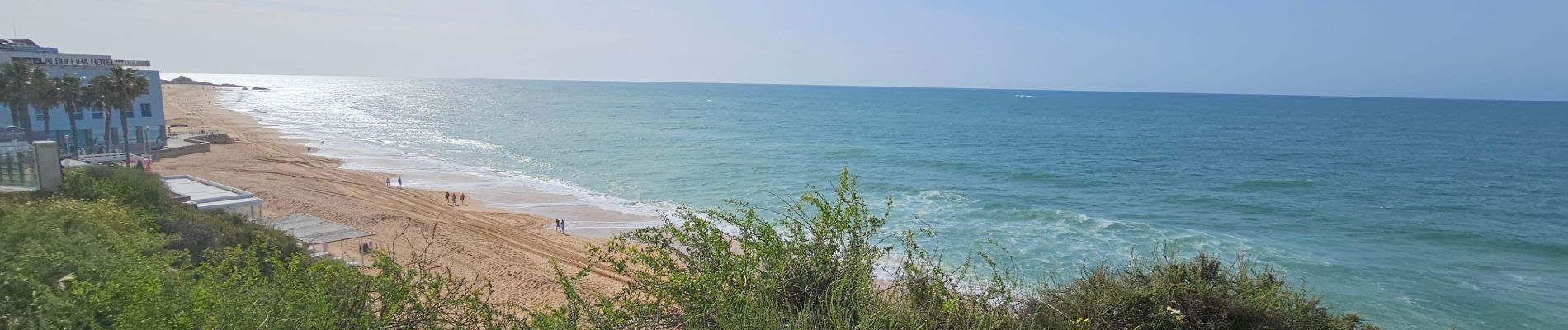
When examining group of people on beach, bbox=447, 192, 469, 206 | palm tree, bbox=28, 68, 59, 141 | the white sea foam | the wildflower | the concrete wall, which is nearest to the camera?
the wildflower

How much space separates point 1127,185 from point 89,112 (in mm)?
53170

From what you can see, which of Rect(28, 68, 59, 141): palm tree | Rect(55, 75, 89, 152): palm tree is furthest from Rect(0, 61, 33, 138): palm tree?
Rect(55, 75, 89, 152): palm tree

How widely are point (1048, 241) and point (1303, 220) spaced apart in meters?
12.7

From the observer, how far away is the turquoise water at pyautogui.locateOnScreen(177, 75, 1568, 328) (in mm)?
23844

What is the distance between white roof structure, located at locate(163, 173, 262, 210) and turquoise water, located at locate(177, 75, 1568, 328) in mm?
11301

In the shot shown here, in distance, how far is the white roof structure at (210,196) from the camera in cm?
2008

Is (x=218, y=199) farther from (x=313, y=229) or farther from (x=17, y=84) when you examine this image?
(x=17, y=84)

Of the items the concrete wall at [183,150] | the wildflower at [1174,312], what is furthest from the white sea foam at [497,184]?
the wildflower at [1174,312]

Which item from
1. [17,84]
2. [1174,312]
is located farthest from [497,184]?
[1174,312]

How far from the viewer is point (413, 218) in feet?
94.4

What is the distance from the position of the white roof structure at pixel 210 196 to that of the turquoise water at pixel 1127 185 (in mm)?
11301

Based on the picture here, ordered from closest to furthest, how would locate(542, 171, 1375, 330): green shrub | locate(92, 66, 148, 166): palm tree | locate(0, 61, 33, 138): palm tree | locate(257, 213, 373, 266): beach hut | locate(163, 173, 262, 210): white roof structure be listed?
locate(542, 171, 1375, 330): green shrub → locate(257, 213, 373, 266): beach hut → locate(163, 173, 262, 210): white roof structure → locate(0, 61, 33, 138): palm tree → locate(92, 66, 148, 166): palm tree

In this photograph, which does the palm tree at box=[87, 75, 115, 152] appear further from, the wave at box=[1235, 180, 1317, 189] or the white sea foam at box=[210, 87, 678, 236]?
the wave at box=[1235, 180, 1317, 189]

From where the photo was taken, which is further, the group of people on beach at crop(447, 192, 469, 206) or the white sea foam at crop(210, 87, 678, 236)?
the group of people on beach at crop(447, 192, 469, 206)
